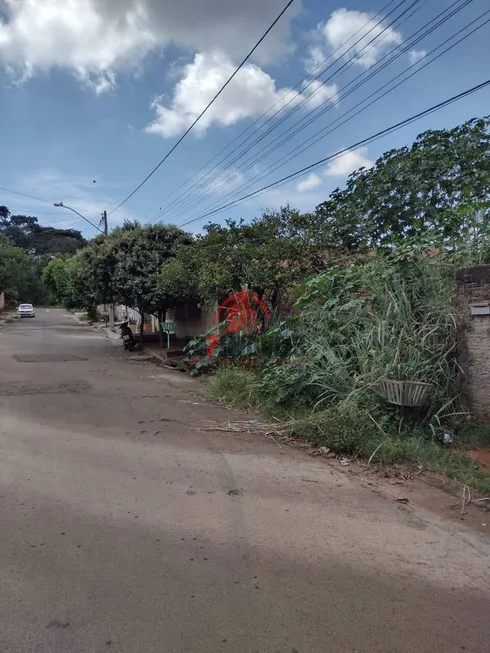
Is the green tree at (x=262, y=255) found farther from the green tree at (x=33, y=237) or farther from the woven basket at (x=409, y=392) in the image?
the green tree at (x=33, y=237)

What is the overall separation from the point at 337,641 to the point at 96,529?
2.05 metres

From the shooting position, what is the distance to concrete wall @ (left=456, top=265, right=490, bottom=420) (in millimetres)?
6531

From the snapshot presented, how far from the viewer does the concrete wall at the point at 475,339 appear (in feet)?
21.4

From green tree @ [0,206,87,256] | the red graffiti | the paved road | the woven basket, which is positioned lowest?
the paved road

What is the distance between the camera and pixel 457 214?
7.55 metres

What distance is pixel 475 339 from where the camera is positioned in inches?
263

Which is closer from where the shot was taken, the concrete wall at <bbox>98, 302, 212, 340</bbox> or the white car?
the concrete wall at <bbox>98, 302, 212, 340</bbox>

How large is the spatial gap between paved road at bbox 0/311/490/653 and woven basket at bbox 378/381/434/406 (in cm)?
135

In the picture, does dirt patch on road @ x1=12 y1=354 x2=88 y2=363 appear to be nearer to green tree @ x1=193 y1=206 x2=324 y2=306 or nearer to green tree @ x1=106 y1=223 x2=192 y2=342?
green tree @ x1=106 y1=223 x2=192 y2=342

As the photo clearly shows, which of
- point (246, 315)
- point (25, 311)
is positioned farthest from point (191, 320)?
point (25, 311)

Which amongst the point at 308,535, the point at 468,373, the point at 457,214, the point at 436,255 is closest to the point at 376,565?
the point at 308,535

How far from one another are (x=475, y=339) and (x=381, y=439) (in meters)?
1.90

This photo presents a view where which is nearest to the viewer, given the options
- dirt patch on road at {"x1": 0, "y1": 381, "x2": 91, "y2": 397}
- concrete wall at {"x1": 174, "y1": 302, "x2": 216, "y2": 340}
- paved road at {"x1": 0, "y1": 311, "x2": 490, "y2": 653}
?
paved road at {"x1": 0, "y1": 311, "x2": 490, "y2": 653}

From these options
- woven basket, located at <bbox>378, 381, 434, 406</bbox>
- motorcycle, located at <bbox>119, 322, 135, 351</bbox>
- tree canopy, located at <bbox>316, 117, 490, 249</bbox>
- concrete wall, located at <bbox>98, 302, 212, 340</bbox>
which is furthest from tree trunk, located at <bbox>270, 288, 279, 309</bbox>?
motorcycle, located at <bbox>119, 322, 135, 351</bbox>
